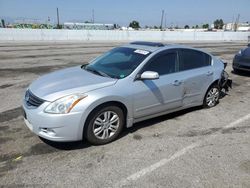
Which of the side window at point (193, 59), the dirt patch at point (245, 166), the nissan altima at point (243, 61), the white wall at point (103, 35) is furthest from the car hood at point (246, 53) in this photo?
the white wall at point (103, 35)

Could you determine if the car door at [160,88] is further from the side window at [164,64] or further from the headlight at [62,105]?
the headlight at [62,105]

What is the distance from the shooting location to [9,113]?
546 centimetres

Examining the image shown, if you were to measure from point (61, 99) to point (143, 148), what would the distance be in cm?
145

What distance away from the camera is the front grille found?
381cm

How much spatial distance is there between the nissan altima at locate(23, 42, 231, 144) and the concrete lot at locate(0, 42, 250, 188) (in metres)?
0.27

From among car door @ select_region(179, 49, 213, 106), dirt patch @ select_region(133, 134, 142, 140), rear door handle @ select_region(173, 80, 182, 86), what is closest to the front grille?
dirt patch @ select_region(133, 134, 142, 140)

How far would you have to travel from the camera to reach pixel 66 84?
163 inches

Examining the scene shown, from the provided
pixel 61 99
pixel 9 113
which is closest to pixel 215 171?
pixel 61 99

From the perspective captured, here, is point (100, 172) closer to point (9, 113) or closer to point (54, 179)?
point (54, 179)

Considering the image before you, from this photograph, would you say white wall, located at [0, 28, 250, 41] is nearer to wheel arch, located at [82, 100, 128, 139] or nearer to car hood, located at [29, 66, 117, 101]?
car hood, located at [29, 66, 117, 101]

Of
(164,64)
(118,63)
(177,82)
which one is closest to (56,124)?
(118,63)

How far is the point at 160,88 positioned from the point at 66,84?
1632 mm

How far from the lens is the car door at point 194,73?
17.2ft

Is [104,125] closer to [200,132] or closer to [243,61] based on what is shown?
[200,132]
